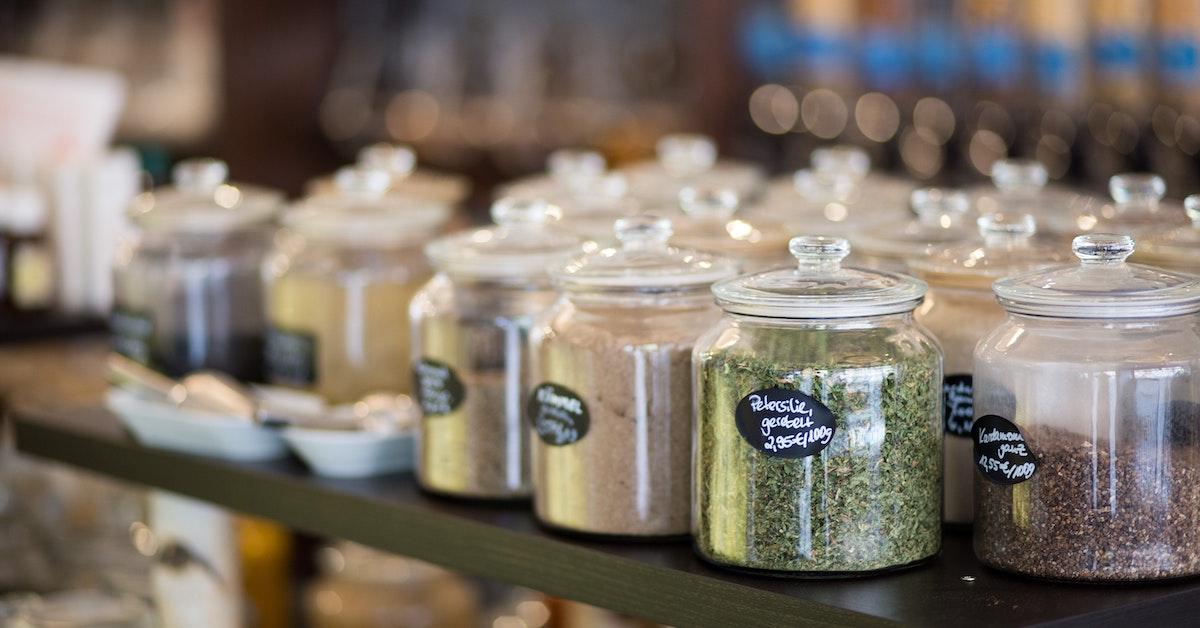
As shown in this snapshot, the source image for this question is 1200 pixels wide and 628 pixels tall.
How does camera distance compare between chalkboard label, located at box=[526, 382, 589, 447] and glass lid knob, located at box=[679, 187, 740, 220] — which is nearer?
chalkboard label, located at box=[526, 382, 589, 447]

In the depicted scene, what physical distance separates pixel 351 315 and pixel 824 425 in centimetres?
74

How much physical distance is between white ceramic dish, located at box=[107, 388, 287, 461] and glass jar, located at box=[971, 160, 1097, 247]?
72 centimetres

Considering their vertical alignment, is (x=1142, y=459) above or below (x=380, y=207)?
below

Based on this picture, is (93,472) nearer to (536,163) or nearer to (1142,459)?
(1142,459)

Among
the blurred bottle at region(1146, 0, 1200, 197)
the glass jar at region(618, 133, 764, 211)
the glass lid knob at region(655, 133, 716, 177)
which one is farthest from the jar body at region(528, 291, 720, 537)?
the blurred bottle at region(1146, 0, 1200, 197)

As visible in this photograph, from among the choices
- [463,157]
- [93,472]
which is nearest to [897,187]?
[93,472]

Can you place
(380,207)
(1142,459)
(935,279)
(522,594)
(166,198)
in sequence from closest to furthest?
1. (1142,459)
2. (935,279)
3. (380,207)
4. (166,198)
5. (522,594)

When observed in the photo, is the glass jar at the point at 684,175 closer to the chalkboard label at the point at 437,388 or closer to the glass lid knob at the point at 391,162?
the glass lid knob at the point at 391,162

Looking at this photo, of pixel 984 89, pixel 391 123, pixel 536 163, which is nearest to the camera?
pixel 984 89

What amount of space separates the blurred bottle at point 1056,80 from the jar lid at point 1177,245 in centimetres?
146

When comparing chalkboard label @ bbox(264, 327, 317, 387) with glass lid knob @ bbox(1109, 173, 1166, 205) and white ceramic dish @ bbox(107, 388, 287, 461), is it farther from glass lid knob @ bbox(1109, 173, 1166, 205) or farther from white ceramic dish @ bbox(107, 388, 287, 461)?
glass lid knob @ bbox(1109, 173, 1166, 205)

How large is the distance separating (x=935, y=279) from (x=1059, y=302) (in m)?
0.20

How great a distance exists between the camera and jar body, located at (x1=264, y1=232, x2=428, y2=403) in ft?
5.40

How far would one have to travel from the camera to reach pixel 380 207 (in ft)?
5.53
